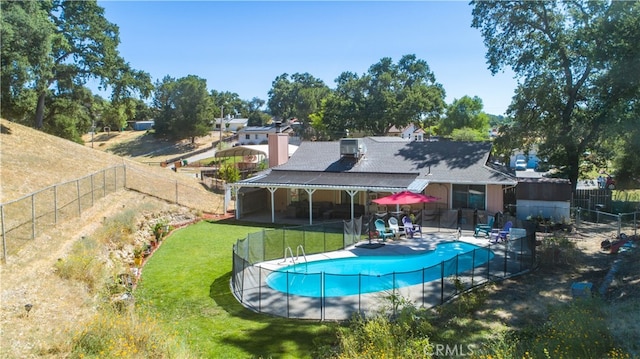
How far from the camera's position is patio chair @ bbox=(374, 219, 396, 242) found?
2025 cm

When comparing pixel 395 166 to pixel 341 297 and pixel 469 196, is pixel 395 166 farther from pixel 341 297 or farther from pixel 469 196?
pixel 341 297

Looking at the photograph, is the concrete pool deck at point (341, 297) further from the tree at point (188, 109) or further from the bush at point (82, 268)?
the tree at point (188, 109)

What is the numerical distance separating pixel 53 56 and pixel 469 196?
1340 inches

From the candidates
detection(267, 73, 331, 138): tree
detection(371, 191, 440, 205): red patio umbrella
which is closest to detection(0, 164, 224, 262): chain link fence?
detection(371, 191, 440, 205): red patio umbrella

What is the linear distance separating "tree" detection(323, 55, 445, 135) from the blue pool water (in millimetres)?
43123

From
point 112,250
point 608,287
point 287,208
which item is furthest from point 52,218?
point 608,287

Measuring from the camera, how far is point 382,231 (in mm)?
20266

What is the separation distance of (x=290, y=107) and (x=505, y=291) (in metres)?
102

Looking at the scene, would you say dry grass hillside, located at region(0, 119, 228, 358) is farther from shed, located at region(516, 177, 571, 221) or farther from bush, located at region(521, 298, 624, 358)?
shed, located at region(516, 177, 571, 221)

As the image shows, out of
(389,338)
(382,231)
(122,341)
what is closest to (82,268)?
(122,341)

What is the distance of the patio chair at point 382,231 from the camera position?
2025cm

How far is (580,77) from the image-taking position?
→ 2659 cm

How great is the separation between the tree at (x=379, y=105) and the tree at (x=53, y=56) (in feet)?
90.6

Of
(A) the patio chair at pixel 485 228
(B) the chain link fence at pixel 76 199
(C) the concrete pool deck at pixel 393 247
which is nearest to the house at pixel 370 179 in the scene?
(A) the patio chair at pixel 485 228
